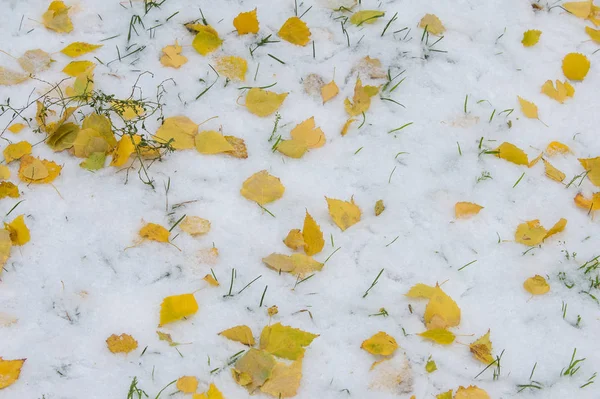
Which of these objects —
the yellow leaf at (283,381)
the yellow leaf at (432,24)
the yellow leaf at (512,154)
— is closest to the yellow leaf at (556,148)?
the yellow leaf at (512,154)

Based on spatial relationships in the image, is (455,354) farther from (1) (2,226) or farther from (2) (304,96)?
(1) (2,226)

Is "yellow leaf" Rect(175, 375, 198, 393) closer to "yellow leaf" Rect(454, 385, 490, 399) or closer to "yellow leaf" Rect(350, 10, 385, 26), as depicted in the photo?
"yellow leaf" Rect(454, 385, 490, 399)

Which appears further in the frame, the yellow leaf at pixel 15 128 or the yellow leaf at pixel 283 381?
the yellow leaf at pixel 15 128

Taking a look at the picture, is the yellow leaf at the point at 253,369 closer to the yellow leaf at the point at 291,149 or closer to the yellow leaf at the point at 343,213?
the yellow leaf at the point at 343,213

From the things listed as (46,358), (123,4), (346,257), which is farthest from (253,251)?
(123,4)

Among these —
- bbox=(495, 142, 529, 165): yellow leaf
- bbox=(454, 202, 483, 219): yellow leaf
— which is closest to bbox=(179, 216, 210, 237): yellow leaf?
bbox=(454, 202, 483, 219): yellow leaf
